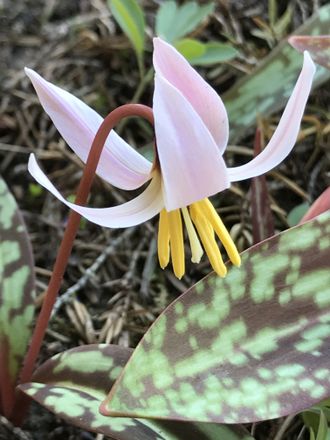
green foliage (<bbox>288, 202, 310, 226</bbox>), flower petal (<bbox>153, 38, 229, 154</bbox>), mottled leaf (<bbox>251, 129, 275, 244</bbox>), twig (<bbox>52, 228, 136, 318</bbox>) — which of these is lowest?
green foliage (<bbox>288, 202, 310, 226</bbox>)

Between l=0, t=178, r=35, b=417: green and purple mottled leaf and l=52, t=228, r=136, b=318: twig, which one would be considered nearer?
l=0, t=178, r=35, b=417: green and purple mottled leaf

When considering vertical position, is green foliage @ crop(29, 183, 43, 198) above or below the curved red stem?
below

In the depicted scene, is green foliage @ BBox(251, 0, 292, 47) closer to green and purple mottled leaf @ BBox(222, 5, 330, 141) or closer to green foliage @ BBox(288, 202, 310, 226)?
green and purple mottled leaf @ BBox(222, 5, 330, 141)

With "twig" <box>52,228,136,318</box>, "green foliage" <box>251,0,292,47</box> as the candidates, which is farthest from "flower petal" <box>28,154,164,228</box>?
"green foliage" <box>251,0,292,47</box>

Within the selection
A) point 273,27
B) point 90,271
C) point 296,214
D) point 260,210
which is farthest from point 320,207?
point 273,27

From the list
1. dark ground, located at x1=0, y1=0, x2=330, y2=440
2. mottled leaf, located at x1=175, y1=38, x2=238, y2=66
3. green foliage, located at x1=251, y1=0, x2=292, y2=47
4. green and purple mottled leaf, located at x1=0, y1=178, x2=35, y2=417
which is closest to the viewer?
green and purple mottled leaf, located at x1=0, y1=178, x2=35, y2=417

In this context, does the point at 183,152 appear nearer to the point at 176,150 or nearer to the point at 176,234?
the point at 176,150

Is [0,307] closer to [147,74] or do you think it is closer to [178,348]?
[178,348]

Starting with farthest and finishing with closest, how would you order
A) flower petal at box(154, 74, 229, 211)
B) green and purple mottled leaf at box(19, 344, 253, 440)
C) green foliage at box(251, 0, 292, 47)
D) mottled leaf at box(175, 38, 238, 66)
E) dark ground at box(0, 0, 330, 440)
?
1. green foliage at box(251, 0, 292, 47)
2. mottled leaf at box(175, 38, 238, 66)
3. dark ground at box(0, 0, 330, 440)
4. green and purple mottled leaf at box(19, 344, 253, 440)
5. flower petal at box(154, 74, 229, 211)
